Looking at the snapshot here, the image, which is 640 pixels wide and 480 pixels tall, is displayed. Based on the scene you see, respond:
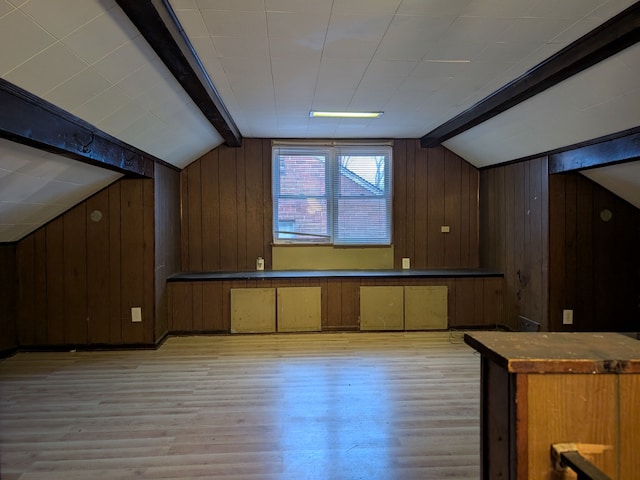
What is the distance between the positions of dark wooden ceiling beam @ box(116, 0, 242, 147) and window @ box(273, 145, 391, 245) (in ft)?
5.84

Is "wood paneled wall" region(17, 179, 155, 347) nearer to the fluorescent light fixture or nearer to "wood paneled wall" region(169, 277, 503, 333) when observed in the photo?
"wood paneled wall" region(169, 277, 503, 333)

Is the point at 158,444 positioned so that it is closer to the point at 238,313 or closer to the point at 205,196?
the point at 238,313

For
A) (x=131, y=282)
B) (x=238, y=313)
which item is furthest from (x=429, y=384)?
(x=131, y=282)

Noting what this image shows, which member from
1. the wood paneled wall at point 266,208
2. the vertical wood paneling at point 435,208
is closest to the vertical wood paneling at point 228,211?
the wood paneled wall at point 266,208

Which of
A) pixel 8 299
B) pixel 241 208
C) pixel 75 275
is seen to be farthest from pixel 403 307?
pixel 8 299

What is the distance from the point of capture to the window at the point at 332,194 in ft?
17.6

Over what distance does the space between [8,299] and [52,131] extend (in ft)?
8.54

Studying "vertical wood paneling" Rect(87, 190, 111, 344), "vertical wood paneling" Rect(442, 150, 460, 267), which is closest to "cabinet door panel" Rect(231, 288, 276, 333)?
"vertical wood paneling" Rect(87, 190, 111, 344)

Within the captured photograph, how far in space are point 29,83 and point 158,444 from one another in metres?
2.13

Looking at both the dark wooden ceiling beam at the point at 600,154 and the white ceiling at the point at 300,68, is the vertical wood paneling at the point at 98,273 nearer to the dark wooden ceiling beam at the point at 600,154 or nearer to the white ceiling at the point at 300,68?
the white ceiling at the point at 300,68

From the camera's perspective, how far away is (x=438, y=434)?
2529mm

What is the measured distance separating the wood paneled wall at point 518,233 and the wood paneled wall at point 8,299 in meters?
5.41

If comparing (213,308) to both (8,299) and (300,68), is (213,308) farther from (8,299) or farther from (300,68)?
(300,68)

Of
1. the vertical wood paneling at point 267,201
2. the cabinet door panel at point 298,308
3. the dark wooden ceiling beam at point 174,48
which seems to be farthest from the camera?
the vertical wood paneling at point 267,201
